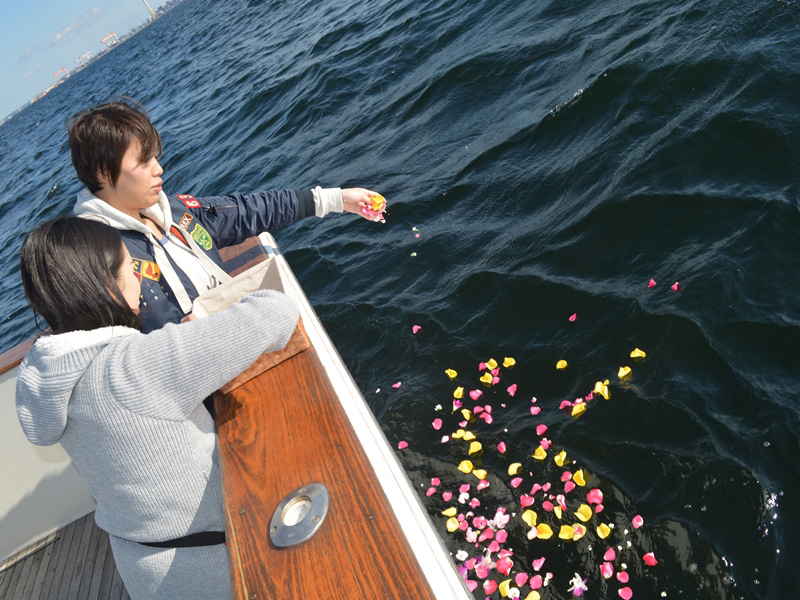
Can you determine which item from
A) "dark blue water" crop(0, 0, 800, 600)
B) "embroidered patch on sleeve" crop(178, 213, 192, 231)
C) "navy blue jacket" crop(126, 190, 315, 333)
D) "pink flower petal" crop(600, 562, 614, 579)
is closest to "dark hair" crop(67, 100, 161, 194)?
"navy blue jacket" crop(126, 190, 315, 333)

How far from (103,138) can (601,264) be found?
3554 mm

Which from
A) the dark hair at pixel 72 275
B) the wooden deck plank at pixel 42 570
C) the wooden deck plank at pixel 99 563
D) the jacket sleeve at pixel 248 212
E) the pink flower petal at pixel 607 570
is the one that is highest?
the dark hair at pixel 72 275

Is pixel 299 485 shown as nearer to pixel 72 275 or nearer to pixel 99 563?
pixel 72 275

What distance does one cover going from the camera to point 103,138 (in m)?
2.70

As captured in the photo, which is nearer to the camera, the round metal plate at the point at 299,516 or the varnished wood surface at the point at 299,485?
the varnished wood surface at the point at 299,485

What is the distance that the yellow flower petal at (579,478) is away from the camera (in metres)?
3.28

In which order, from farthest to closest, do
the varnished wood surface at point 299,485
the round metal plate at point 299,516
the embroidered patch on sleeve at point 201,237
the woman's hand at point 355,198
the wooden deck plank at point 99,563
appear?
1. the woman's hand at point 355,198
2. the wooden deck plank at point 99,563
3. the embroidered patch on sleeve at point 201,237
4. the round metal plate at point 299,516
5. the varnished wood surface at point 299,485

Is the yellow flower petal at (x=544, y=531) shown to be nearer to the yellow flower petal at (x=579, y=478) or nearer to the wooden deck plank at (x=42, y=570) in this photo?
the yellow flower petal at (x=579, y=478)

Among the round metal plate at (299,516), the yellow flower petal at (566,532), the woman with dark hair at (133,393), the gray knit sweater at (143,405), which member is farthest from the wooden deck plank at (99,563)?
the yellow flower petal at (566,532)

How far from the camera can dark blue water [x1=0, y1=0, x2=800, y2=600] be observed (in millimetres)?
3012

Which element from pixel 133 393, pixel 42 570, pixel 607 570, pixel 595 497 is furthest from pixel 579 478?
pixel 42 570

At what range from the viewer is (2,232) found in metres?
17.7

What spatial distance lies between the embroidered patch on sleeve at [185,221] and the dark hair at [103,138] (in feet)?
1.72

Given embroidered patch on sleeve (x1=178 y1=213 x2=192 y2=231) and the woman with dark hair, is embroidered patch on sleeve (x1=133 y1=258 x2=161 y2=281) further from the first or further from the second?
the woman with dark hair
